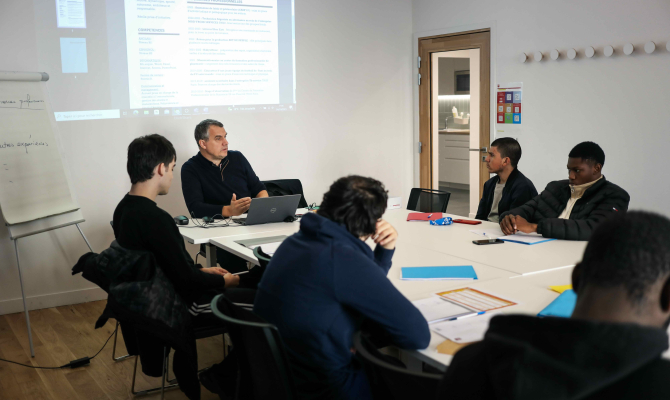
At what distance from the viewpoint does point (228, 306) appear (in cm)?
169

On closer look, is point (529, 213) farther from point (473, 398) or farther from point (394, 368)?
point (473, 398)

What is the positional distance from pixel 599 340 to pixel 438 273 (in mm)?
1547

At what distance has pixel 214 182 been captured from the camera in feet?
14.4

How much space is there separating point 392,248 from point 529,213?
1643 mm

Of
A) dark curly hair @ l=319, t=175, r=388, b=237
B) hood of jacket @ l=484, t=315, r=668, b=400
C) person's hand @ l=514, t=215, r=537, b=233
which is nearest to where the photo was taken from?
hood of jacket @ l=484, t=315, r=668, b=400

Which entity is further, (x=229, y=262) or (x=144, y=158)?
(x=229, y=262)

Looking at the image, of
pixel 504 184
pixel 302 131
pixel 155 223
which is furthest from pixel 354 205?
pixel 302 131

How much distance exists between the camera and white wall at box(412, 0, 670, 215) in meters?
4.29

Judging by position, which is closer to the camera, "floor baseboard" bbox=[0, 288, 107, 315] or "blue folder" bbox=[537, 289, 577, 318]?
"blue folder" bbox=[537, 289, 577, 318]

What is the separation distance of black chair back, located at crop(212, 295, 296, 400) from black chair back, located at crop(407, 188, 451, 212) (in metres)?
2.63

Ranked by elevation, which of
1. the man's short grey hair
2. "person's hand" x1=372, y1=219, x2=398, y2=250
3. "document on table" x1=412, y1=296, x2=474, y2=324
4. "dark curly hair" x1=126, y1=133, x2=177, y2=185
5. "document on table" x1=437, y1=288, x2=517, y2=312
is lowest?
"document on table" x1=412, y1=296, x2=474, y2=324

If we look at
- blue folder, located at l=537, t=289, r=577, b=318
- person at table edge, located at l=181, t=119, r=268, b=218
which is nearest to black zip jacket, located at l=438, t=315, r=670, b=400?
blue folder, located at l=537, t=289, r=577, b=318

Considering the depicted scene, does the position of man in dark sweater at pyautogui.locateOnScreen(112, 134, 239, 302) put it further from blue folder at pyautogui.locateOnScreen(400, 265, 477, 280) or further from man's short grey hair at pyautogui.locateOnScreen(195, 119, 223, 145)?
man's short grey hair at pyautogui.locateOnScreen(195, 119, 223, 145)

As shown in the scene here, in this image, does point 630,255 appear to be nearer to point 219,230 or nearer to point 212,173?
point 219,230
